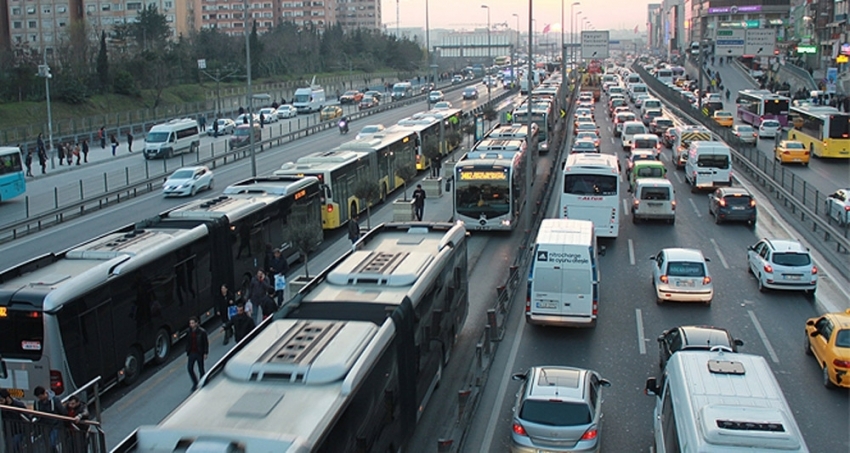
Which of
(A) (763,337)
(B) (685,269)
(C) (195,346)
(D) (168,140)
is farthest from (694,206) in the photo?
(D) (168,140)

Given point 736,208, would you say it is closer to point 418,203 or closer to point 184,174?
point 418,203

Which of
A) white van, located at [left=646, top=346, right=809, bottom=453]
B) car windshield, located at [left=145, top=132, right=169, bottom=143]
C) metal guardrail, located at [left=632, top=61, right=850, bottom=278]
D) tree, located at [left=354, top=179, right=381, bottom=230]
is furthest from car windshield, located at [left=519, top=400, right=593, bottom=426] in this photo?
car windshield, located at [left=145, top=132, right=169, bottom=143]

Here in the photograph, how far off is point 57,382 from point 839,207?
25.3 m

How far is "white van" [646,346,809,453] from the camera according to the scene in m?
9.49

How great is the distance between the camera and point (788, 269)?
73.1 ft

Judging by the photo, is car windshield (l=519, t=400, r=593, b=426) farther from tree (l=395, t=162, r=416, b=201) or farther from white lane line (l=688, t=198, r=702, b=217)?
tree (l=395, t=162, r=416, b=201)

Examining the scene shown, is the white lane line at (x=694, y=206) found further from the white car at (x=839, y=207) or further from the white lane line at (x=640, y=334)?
the white lane line at (x=640, y=334)

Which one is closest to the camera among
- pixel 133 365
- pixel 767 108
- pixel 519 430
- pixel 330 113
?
pixel 519 430

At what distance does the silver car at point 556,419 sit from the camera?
1253 cm

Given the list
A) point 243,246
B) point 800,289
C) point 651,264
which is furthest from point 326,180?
point 800,289

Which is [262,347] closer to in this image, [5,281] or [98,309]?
[98,309]

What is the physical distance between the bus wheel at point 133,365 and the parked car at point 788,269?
15670 mm

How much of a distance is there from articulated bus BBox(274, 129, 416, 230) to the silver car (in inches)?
677

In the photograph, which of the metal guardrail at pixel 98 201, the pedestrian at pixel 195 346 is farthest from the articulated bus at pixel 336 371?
the metal guardrail at pixel 98 201
